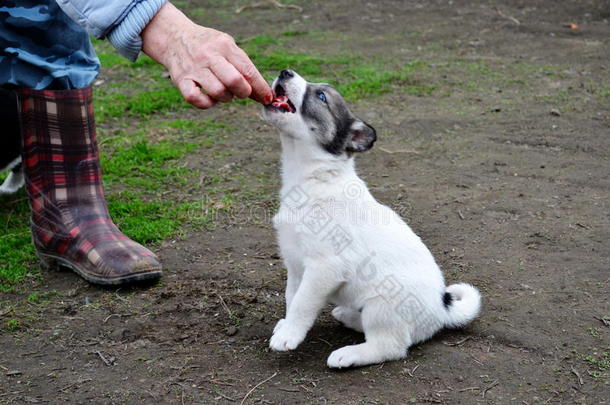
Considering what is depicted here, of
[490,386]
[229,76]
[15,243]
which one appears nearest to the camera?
[229,76]

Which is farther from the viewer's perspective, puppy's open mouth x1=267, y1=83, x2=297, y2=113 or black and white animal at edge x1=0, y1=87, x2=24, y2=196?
black and white animal at edge x1=0, y1=87, x2=24, y2=196

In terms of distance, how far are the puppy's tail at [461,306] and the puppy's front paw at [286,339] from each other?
0.65m

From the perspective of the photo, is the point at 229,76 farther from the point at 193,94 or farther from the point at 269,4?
the point at 269,4

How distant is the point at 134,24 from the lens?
99.3 inches

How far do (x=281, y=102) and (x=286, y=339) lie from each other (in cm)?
105

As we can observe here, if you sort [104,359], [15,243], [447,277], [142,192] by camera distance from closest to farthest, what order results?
1. [104,359]
2. [447,277]
3. [15,243]
4. [142,192]

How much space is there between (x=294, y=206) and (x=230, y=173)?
77.8 inches

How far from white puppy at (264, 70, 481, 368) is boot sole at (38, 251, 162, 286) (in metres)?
0.83

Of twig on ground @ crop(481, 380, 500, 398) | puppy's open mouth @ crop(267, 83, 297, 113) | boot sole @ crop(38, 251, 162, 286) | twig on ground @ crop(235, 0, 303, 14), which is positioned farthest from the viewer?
twig on ground @ crop(235, 0, 303, 14)

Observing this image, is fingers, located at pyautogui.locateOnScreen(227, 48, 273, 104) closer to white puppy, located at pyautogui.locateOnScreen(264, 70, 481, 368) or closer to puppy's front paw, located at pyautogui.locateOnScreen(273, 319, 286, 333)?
white puppy, located at pyautogui.locateOnScreen(264, 70, 481, 368)

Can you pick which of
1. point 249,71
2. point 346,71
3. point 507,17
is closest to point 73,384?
point 249,71

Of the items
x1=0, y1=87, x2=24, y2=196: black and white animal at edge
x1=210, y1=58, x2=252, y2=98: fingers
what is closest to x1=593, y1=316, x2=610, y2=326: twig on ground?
x1=210, y1=58, x2=252, y2=98: fingers

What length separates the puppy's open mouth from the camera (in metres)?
3.42

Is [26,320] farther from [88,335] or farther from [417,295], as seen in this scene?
[417,295]
